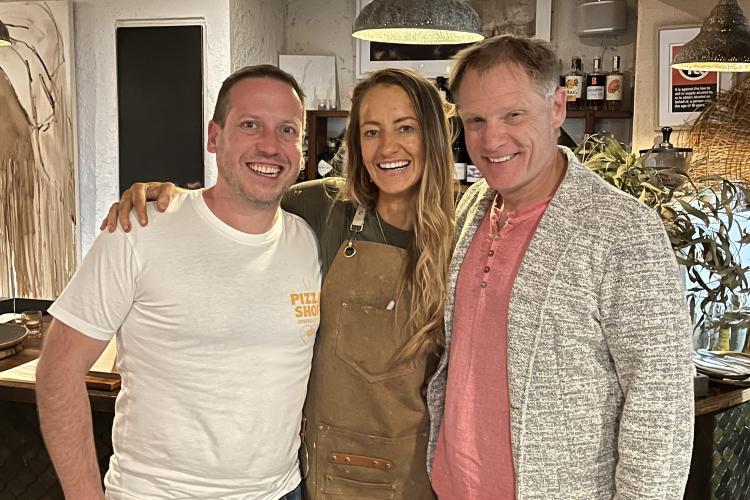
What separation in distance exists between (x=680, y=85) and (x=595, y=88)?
46cm

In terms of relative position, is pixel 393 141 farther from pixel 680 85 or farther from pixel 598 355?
pixel 680 85

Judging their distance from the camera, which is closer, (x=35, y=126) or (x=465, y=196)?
(x=465, y=196)

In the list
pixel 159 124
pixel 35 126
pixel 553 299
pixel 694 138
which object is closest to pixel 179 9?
pixel 159 124

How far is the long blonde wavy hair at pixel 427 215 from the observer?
1.76 meters

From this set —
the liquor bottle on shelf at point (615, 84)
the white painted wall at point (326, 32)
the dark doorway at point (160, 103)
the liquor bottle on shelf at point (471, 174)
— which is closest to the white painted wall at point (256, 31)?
the white painted wall at point (326, 32)

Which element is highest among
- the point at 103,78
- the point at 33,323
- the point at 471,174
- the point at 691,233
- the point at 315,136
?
the point at 103,78

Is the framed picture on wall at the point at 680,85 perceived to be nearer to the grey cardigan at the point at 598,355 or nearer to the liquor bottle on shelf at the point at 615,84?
the liquor bottle on shelf at the point at 615,84

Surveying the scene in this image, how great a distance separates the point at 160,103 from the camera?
4.48 m

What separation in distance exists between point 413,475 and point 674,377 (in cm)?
68

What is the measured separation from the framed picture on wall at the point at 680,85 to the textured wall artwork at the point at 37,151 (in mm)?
3395

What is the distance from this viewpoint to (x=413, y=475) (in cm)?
179

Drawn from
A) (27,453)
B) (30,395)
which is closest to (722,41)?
(30,395)

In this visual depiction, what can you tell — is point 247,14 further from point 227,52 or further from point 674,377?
point 674,377

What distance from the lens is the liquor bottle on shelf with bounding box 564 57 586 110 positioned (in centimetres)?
439
